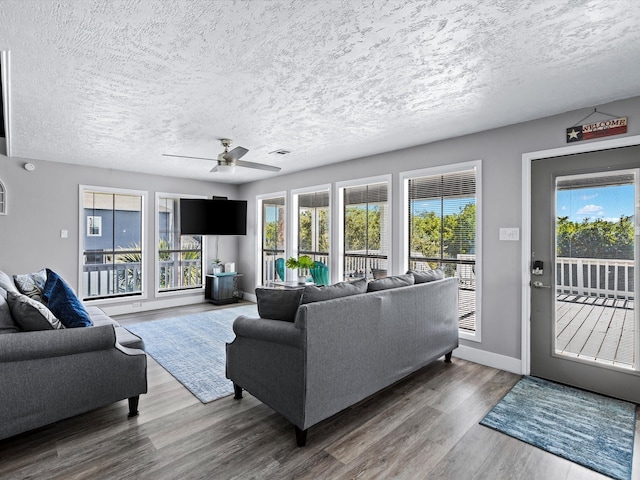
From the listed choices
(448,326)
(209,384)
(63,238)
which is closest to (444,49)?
(448,326)

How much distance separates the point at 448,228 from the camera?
401cm

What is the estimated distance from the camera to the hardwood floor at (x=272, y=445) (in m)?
1.92

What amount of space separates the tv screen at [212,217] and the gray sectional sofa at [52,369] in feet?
12.8

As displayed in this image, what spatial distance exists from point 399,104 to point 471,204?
1.58 metres

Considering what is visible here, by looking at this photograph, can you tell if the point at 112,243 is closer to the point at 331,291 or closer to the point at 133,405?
the point at 133,405

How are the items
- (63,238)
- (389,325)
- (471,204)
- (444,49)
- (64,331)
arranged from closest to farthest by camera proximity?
(444,49), (64,331), (389,325), (471,204), (63,238)

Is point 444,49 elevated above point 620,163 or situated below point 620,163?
above

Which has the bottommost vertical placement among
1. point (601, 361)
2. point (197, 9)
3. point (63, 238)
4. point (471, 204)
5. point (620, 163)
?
point (601, 361)

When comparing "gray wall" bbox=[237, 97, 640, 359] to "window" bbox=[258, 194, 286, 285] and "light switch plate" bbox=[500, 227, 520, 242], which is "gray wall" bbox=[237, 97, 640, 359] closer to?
"light switch plate" bbox=[500, 227, 520, 242]

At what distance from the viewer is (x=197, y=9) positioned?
1686mm

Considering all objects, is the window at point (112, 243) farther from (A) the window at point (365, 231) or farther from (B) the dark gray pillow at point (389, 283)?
(B) the dark gray pillow at point (389, 283)

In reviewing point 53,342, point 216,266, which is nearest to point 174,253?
point 216,266

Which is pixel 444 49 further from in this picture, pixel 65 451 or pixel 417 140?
pixel 65 451

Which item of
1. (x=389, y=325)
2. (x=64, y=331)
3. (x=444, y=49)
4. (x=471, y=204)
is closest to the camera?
(x=444, y=49)
